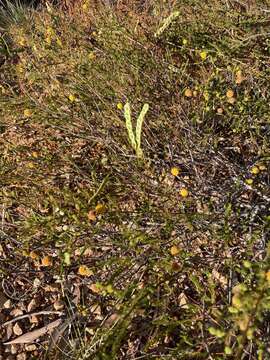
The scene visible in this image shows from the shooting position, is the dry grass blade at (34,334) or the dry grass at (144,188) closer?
the dry grass at (144,188)

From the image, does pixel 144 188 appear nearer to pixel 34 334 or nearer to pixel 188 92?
pixel 188 92

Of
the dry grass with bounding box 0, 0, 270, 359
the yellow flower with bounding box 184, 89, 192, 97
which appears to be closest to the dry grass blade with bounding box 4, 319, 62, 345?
the dry grass with bounding box 0, 0, 270, 359

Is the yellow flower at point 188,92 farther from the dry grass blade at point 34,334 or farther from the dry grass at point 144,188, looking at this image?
the dry grass blade at point 34,334

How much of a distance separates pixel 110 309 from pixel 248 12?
66.8 inches

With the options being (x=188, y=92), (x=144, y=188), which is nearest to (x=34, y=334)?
(x=144, y=188)

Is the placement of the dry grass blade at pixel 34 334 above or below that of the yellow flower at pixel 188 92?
below

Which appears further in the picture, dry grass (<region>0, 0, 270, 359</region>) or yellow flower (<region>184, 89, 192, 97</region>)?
yellow flower (<region>184, 89, 192, 97</region>)

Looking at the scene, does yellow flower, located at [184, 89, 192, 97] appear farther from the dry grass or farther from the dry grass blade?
the dry grass blade

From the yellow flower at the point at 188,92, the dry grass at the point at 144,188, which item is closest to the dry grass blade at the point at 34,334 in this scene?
the dry grass at the point at 144,188

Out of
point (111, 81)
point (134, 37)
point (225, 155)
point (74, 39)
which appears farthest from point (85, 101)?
point (225, 155)

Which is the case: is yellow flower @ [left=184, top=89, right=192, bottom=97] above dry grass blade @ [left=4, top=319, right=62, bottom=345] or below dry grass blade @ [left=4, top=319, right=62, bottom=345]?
above

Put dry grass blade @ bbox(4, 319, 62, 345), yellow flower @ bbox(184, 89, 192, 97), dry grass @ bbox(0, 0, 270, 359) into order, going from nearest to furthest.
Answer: dry grass @ bbox(0, 0, 270, 359), dry grass blade @ bbox(4, 319, 62, 345), yellow flower @ bbox(184, 89, 192, 97)

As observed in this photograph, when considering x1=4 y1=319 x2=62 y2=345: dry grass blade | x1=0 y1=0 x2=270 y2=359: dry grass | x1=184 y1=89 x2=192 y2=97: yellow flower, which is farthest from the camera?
x1=184 y1=89 x2=192 y2=97: yellow flower

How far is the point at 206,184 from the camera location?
1.68 m
